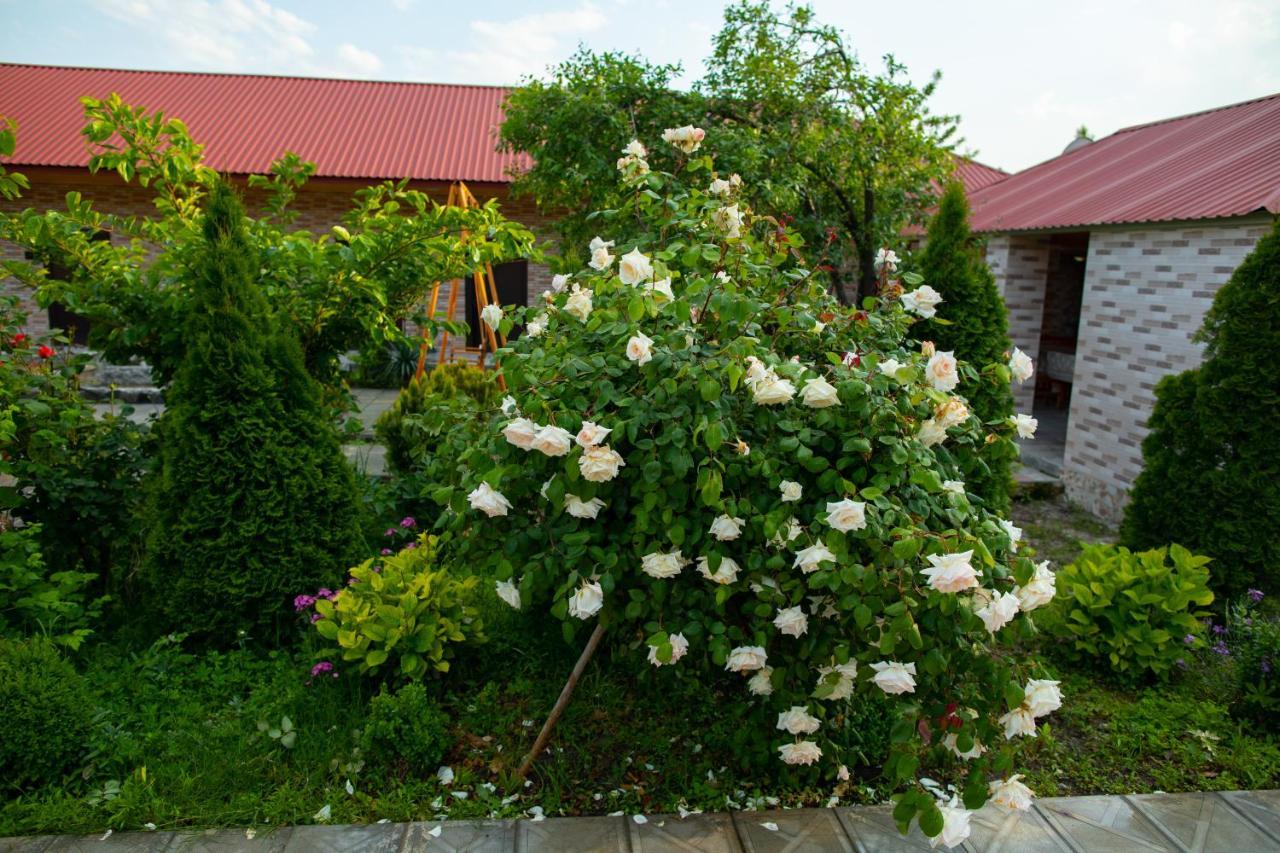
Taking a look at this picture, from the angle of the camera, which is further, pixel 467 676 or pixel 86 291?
pixel 86 291

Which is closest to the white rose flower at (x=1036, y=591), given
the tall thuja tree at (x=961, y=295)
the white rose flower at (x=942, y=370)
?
the white rose flower at (x=942, y=370)

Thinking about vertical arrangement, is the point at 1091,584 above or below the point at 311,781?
above

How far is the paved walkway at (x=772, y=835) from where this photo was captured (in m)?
2.91

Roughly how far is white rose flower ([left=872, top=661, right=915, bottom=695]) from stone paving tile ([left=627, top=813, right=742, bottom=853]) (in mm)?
953

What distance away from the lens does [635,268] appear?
9.34ft

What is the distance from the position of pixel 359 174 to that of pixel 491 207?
414 inches

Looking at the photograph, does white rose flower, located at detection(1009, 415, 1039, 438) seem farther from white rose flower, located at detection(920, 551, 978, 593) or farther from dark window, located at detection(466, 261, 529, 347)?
dark window, located at detection(466, 261, 529, 347)

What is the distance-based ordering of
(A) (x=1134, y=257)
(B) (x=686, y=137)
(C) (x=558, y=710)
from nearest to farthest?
(C) (x=558, y=710) → (B) (x=686, y=137) → (A) (x=1134, y=257)

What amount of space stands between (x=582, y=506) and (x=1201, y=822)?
254 cm

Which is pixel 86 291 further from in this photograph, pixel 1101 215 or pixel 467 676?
pixel 1101 215

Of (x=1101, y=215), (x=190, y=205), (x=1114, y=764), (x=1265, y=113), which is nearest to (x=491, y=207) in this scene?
(x=190, y=205)

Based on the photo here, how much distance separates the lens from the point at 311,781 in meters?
3.23

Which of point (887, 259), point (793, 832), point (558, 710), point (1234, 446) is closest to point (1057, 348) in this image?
point (1234, 446)

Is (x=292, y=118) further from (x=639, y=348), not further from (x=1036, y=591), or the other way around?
(x=1036, y=591)
